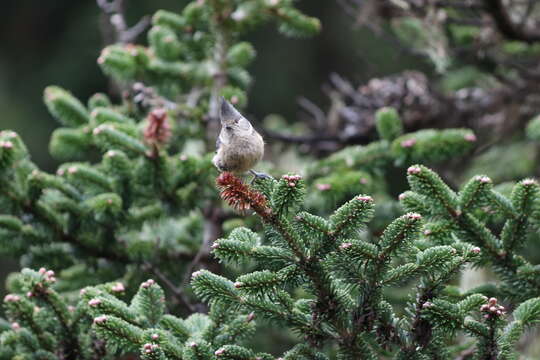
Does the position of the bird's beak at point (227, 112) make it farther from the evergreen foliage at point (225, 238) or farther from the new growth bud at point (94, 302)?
the new growth bud at point (94, 302)

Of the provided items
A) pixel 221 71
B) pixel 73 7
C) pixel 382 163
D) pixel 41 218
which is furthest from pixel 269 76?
pixel 41 218

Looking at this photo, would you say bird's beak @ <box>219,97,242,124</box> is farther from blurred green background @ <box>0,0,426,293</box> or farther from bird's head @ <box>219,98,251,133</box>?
blurred green background @ <box>0,0,426,293</box>

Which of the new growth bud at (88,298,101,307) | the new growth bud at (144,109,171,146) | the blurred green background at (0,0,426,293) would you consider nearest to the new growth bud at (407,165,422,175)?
the new growth bud at (88,298,101,307)

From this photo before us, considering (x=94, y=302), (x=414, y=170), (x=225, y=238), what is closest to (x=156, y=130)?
(x=225, y=238)

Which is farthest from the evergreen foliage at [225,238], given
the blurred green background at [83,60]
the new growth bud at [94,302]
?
the blurred green background at [83,60]

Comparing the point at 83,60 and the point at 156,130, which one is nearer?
the point at 156,130

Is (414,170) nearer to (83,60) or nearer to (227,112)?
(227,112)

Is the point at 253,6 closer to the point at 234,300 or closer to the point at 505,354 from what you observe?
the point at 234,300
